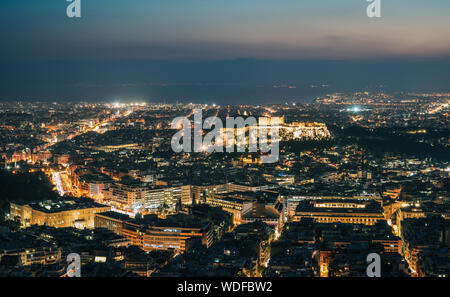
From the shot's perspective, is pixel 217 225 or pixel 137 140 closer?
pixel 217 225

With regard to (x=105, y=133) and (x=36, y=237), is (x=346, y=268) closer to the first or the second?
(x=36, y=237)

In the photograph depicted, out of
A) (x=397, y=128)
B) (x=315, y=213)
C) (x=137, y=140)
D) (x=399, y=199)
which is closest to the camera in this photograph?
(x=315, y=213)

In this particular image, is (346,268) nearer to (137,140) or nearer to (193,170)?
(193,170)

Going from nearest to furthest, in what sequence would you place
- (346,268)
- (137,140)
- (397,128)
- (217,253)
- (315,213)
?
(346,268), (217,253), (315,213), (137,140), (397,128)

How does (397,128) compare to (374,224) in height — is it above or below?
above
